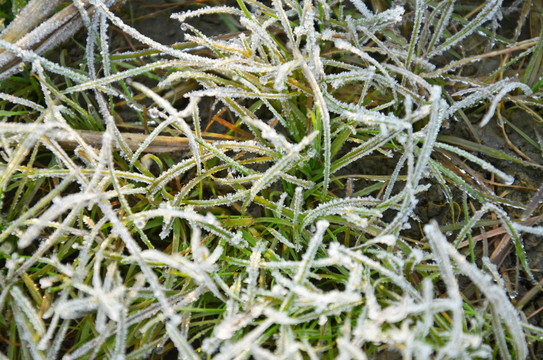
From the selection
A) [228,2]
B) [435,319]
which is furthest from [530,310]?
[228,2]

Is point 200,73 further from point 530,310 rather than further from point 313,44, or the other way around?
point 530,310

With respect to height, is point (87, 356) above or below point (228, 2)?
below

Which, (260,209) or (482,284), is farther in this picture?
(260,209)

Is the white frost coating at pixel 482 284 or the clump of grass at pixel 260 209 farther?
Answer: the clump of grass at pixel 260 209

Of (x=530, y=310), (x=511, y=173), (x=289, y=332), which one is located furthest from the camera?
(x=511, y=173)

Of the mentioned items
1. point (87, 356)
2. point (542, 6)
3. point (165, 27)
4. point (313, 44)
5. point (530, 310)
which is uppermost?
point (165, 27)

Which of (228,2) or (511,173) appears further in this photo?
(228,2)

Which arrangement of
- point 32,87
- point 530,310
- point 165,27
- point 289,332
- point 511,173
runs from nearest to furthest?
1. point 289,332
2. point 530,310
3. point 511,173
4. point 32,87
5. point 165,27

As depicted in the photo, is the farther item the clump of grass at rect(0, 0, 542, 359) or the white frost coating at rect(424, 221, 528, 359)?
the clump of grass at rect(0, 0, 542, 359)
